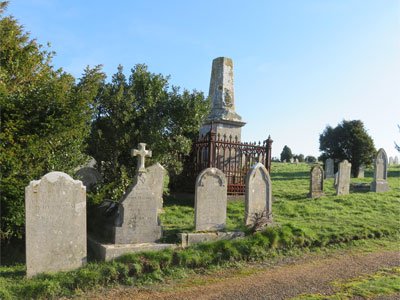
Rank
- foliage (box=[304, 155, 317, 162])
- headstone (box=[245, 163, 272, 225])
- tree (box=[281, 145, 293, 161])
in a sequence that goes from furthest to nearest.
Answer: foliage (box=[304, 155, 317, 162]) → tree (box=[281, 145, 293, 161]) → headstone (box=[245, 163, 272, 225])

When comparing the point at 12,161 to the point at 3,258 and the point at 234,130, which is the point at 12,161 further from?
the point at 234,130

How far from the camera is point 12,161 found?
5754 millimetres

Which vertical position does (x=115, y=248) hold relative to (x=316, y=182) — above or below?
below

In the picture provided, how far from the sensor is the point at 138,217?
6.30 m

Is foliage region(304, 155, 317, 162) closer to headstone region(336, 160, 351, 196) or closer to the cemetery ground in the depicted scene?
headstone region(336, 160, 351, 196)

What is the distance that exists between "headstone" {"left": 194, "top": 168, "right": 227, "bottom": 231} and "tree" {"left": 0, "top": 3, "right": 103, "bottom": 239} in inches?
115

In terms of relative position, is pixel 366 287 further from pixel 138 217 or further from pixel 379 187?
pixel 379 187

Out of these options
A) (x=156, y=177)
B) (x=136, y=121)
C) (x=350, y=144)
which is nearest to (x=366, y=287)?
(x=156, y=177)

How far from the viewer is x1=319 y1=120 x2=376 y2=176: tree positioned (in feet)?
81.5

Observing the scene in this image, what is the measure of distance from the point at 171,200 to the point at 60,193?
629 cm

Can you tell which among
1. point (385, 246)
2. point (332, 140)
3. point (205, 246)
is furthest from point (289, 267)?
point (332, 140)

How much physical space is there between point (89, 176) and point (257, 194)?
517cm

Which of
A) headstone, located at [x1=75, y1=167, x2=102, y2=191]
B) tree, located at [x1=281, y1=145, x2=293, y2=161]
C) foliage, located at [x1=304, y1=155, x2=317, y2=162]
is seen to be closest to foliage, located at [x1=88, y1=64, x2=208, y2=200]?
headstone, located at [x1=75, y1=167, x2=102, y2=191]

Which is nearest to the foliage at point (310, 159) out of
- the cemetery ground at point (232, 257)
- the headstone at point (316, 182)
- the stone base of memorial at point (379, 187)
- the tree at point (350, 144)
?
the tree at point (350, 144)
